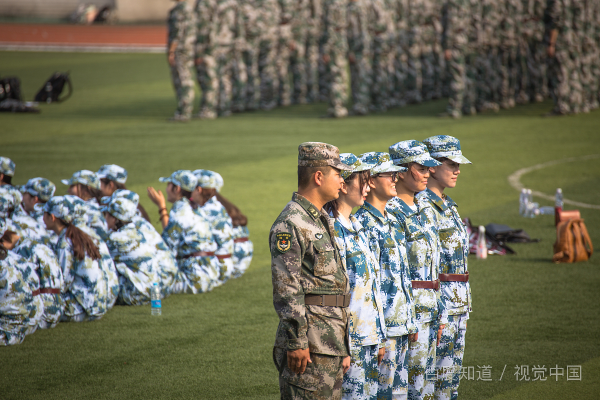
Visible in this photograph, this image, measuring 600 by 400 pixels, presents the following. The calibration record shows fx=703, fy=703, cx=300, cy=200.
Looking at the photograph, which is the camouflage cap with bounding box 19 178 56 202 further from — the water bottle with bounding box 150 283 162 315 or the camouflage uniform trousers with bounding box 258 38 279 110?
the camouflage uniform trousers with bounding box 258 38 279 110

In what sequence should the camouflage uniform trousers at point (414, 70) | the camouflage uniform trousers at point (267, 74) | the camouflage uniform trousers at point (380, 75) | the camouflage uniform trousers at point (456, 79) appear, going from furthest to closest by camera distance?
the camouflage uniform trousers at point (414, 70) → the camouflage uniform trousers at point (267, 74) → the camouflage uniform trousers at point (380, 75) → the camouflage uniform trousers at point (456, 79)

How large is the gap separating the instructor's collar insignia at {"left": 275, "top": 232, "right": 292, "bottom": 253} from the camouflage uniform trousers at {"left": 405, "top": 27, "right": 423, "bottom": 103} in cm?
1813

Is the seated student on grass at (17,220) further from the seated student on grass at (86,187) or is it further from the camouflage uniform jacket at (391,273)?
the camouflage uniform jacket at (391,273)

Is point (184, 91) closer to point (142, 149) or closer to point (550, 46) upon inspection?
point (142, 149)

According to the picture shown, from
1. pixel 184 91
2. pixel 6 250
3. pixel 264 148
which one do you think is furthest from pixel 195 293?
pixel 184 91

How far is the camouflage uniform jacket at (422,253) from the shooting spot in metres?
4.58

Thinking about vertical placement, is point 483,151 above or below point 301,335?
below

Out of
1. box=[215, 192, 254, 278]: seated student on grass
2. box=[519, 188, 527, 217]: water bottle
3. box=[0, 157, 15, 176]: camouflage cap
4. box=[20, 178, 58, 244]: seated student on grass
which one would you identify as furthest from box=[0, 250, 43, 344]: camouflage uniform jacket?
box=[519, 188, 527, 217]: water bottle

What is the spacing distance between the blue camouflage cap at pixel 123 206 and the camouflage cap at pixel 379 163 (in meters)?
3.48

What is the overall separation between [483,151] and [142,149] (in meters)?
7.36

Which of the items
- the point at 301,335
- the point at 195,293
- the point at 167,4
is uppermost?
the point at 167,4

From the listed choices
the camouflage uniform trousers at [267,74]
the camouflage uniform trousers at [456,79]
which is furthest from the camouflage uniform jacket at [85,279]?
the camouflage uniform trousers at [267,74]

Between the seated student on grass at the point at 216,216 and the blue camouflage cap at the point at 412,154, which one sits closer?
the blue camouflage cap at the point at 412,154

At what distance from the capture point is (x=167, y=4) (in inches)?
1866
